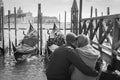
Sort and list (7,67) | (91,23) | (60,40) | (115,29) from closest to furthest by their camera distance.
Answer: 1. (115,29)
2. (91,23)
3. (7,67)
4. (60,40)

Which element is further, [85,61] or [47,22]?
[47,22]

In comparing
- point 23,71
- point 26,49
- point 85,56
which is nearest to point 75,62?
point 85,56

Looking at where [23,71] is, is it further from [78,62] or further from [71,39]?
[78,62]

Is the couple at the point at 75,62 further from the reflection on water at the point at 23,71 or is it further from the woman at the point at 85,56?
the reflection on water at the point at 23,71

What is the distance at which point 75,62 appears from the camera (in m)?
3.21

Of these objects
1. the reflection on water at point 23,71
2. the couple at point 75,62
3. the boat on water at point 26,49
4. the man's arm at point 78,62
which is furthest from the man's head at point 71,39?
the boat on water at point 26,49

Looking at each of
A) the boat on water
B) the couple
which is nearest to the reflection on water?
the boat on water

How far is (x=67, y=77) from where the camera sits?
3363 millimetres

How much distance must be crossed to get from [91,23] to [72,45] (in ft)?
14.8

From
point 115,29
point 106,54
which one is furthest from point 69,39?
point 106,54

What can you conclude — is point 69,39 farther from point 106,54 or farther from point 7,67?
point 7,67

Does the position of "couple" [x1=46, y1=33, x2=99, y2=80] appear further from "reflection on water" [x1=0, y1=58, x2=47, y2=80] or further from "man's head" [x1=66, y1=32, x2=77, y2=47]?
"reflection on water" [x1=0, y1=58, x2=47, y2=80]

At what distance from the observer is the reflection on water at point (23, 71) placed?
819 centimetres

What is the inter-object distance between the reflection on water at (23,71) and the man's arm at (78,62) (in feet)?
16.2
